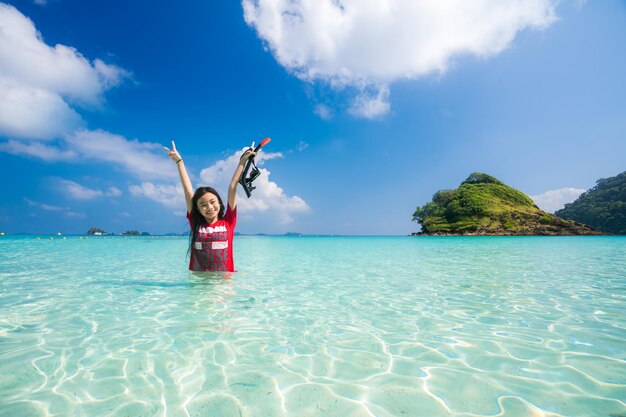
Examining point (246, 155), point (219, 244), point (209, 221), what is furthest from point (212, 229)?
point (246, 155)

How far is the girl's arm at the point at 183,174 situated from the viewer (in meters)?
6.03

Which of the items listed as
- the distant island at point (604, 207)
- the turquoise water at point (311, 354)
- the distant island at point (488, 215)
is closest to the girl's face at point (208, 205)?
the turquoise water at point (311, 354)

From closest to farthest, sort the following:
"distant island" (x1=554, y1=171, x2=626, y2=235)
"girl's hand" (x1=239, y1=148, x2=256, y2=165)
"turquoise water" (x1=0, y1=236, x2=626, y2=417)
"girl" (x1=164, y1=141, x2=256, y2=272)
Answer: "turquoise water" (x1=0, y1=236, x2=626, y2=417), "girl's hand" (x1=239, y1=148, x2=256, y2=165), "girl" (x1=164, y1=141, x2=256, y2=272), "distant island" (x1=554, y1=171, x2=626, y2=235)

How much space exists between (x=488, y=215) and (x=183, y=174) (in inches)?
4070

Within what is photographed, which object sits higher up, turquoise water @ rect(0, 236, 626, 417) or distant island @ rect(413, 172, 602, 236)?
distant island @ rect(413, 172, 602, 236)

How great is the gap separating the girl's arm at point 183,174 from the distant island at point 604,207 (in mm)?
132485

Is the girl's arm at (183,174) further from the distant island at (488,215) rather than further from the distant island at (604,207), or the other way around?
the distant island at (604,207)

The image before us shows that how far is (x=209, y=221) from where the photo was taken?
6.67 metres

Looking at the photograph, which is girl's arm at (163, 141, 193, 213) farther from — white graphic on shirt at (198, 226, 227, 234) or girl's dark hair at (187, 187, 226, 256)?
white graphic on shirt at (198, 226, 227, 234)

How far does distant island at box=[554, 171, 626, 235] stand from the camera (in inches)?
3723

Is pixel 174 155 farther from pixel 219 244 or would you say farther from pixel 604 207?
pixel 604 207

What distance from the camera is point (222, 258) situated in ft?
23.0

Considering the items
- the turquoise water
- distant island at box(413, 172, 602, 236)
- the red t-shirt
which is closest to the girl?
the red t-shirt

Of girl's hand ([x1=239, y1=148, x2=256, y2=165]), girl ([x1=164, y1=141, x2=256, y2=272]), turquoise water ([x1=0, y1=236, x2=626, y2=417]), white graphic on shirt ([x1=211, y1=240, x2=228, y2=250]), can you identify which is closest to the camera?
turquoise water ([x1=0, y1=236, x2=626, y2=417])
